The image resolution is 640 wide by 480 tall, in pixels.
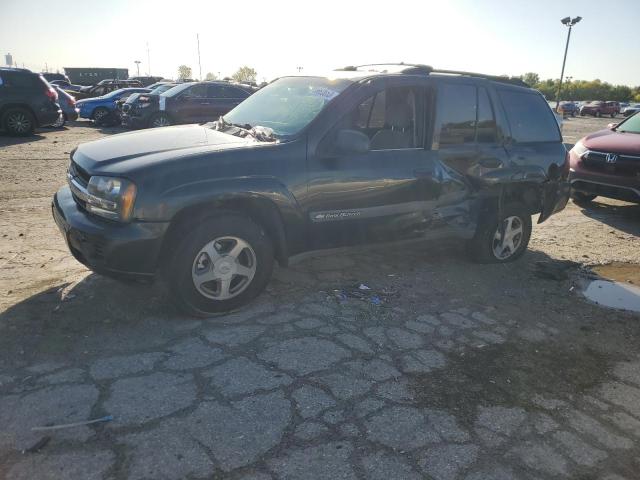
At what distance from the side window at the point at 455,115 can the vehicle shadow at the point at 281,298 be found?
1050mm

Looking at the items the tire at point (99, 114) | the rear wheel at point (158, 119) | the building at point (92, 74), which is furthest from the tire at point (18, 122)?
the building at point (92, 74)

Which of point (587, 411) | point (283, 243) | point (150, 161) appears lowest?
point (587, 411)

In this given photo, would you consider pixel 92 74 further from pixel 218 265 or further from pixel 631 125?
pixel 218 265

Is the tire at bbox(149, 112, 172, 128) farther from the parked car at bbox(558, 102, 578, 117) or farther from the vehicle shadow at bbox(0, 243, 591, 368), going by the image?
the parked car at bbox(558, 102, 578, 117)

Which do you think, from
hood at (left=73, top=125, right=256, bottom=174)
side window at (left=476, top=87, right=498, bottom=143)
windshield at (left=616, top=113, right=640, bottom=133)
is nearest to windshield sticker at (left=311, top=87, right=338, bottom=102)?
hood at (left=73, top=125, right=256, bottom=174)

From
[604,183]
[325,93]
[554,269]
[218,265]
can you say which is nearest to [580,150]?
[604,183]

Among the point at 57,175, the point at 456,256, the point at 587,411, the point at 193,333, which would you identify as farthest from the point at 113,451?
the point at 57,175

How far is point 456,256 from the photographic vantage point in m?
5.50

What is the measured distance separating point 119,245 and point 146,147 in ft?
2.77

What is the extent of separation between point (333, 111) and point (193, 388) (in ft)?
7.62

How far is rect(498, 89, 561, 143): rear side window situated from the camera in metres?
5.04

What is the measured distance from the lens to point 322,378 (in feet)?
9.95

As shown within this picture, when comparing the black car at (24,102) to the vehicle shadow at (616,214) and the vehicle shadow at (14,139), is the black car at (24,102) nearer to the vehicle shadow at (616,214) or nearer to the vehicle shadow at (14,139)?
the vehicle shadow at (14,139)

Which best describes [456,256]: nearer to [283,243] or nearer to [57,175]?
[283,243]
